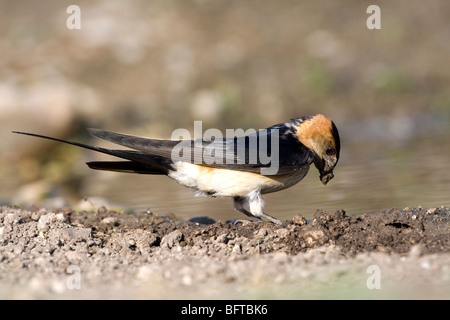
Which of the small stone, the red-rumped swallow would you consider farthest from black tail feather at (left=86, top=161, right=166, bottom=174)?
the small stone

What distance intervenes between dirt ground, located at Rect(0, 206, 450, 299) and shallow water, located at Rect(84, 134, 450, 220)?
60.7 inches

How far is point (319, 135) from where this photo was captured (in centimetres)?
632

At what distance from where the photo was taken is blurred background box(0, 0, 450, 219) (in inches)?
386

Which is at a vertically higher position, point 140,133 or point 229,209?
point 140,133

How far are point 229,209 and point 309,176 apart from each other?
236 centimetres

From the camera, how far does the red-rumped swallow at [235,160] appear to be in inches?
233

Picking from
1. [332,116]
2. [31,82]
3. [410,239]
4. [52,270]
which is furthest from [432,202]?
[31,82]

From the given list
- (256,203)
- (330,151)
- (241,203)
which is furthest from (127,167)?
(330,151)

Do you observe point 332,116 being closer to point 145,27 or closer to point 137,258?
point 145,27

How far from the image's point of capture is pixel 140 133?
14289 mm

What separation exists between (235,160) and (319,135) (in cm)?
90

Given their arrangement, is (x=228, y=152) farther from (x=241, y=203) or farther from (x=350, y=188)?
(x=350, y=188)

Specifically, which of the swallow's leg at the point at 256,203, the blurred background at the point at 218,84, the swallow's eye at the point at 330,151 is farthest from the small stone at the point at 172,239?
the blurred background at the point at 218,84

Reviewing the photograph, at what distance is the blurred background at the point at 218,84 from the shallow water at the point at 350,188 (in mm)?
33
